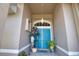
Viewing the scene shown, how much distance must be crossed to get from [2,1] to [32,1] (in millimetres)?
555

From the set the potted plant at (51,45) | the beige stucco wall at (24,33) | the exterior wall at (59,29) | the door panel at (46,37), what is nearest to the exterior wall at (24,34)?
the beige stucco wall at (24,33)

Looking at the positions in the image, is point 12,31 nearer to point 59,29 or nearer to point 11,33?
point 11,33

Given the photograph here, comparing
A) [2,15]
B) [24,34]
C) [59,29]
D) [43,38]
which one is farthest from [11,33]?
[59,29]

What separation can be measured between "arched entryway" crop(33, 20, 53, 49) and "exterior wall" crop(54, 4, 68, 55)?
0.46 ft

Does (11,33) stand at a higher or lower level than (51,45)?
higher

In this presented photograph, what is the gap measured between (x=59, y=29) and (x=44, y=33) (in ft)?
1.19

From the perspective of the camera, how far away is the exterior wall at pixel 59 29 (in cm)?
219

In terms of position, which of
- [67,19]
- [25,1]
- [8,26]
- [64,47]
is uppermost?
[25,1]

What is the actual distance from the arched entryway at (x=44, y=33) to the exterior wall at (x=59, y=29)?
0.46ft

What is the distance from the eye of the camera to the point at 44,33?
7.61 ft

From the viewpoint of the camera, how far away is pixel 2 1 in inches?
72.9

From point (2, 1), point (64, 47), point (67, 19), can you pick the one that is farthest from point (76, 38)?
point (2, 1)

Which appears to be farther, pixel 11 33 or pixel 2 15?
pixel 11 33

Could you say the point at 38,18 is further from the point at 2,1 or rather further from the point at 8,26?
the point at 2,1
